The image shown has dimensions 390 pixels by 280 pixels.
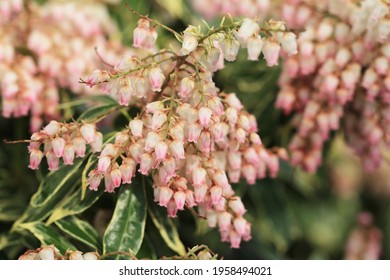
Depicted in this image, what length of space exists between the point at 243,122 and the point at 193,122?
0.60ft

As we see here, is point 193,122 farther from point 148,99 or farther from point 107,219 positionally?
point 107,219

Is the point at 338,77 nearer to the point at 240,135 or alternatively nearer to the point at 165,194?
the point at 240,135

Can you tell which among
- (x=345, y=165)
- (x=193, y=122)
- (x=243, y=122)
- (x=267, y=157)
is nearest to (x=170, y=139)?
(x=193, y=122)

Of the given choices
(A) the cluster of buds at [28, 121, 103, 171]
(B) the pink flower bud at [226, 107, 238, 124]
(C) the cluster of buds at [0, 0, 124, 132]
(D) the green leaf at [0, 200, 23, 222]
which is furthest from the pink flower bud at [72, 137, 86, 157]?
(D) the green leaf at [0, 200, 23, 222]

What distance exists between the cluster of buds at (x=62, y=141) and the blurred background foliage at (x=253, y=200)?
0.54ft

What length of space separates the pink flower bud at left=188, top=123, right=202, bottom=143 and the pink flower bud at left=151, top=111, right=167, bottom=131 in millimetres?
54

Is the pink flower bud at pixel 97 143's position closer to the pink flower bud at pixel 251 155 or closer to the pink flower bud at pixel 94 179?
the pink flower bud at pixel 94 179

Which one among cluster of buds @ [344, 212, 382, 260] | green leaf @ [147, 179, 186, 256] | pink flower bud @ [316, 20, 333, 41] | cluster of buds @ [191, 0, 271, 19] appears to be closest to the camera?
green leaf @ [147, 179, 186, 256]

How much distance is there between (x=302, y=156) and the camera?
2.17 metres

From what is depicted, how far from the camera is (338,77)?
196 centimetres

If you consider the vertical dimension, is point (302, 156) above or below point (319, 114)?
below

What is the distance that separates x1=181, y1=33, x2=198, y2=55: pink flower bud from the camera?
1.56m

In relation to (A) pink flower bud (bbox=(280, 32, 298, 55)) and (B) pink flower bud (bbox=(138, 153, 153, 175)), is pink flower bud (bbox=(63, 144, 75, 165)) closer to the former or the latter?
(B) pink flower bud (bbox=(138, 153, 153, 175))

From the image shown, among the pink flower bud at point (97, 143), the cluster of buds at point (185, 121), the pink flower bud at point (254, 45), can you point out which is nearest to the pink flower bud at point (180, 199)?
the cluster of buds at point (185, 121)
